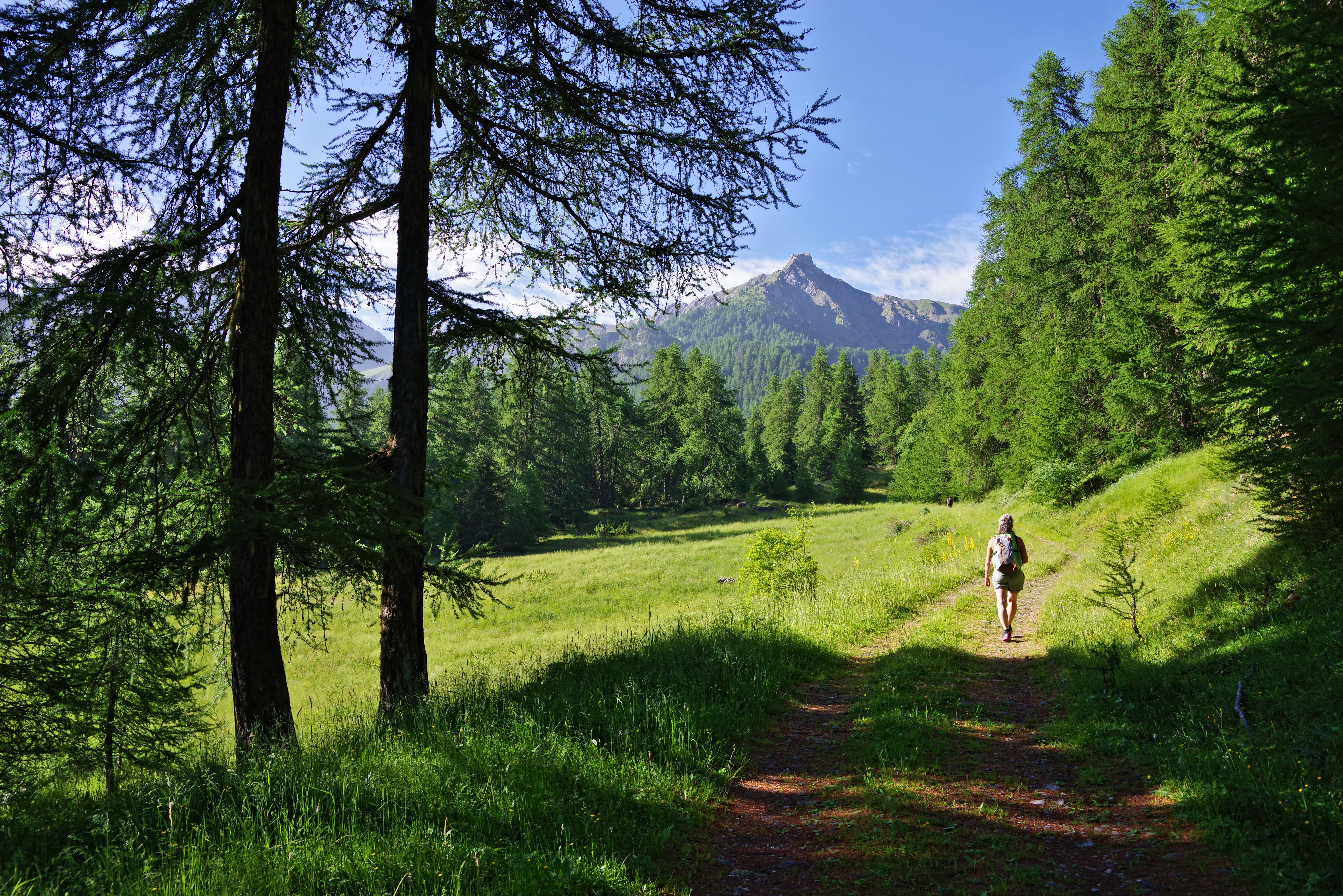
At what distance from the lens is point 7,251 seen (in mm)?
4387

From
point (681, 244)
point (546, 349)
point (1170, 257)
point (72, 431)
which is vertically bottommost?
point (72, 431)

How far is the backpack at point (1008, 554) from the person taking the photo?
9.16 m

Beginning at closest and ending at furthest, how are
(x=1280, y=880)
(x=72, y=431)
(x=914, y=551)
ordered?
(x=1280, y=880)
(x=72, y=431)
(x=914, y=551)

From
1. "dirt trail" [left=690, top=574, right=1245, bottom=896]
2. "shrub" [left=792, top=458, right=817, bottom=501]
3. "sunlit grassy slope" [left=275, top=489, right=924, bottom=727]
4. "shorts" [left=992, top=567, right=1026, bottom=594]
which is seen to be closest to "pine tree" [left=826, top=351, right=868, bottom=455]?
"shrub" [left=792, top=458, right=817, bottom=501]

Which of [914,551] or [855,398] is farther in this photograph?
[855,398]

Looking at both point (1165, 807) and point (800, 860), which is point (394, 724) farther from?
point (1165, 807)

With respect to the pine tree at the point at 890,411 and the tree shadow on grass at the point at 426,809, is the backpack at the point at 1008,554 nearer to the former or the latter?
the tree shadow on grass at the point at 426,809

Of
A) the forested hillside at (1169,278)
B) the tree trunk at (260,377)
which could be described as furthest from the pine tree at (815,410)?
the tree trunk at (260,377)

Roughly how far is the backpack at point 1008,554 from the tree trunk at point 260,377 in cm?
906

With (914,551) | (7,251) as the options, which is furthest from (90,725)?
(914,551)

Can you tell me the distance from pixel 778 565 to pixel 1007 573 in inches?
189

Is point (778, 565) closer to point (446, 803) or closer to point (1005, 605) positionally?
point (1005, 605)

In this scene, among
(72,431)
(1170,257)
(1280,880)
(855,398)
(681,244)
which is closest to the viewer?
(1280,880)

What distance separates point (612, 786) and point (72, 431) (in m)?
5.11
